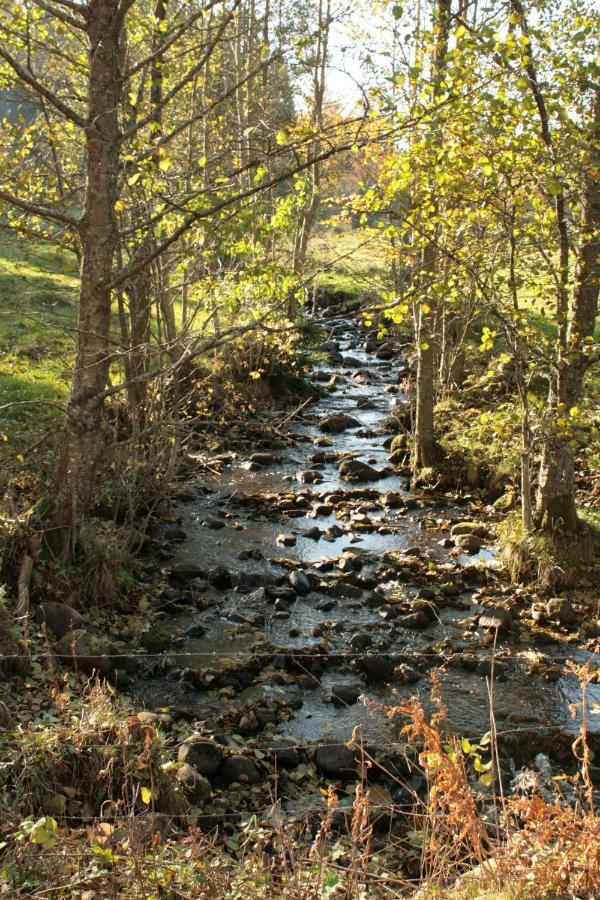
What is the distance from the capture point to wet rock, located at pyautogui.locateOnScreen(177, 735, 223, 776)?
20.1 feet

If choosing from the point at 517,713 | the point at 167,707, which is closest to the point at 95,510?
the point at 167,707

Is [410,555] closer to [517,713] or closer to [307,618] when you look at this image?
[307,618]

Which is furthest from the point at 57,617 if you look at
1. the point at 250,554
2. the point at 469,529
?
the point at 469,529

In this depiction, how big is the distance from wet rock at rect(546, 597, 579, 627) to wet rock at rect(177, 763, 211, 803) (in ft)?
16.4

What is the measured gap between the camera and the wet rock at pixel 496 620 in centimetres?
900

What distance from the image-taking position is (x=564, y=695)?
25.6 ft

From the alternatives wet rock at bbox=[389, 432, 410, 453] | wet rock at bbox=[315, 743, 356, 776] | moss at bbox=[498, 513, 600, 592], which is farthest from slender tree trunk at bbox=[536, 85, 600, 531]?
wet rock at bbox=[389, 432, 410, 453]

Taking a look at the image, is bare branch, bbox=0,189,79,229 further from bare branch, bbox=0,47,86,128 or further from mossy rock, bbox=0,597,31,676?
mossy rock, bbox=0,597,31,676

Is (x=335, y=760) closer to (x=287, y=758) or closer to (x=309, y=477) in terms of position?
(x=287, y=758)

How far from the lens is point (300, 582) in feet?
33.2

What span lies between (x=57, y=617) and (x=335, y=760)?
311 centimetres

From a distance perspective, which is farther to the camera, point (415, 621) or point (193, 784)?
point (415, 621)

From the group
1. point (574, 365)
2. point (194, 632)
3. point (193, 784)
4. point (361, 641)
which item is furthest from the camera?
point (574, 365)

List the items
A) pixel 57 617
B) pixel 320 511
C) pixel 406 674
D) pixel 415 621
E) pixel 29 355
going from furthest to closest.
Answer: pixel 29 355, pixel 320 511, pixel 415 621, pixel 406 674, pixel 57 617
